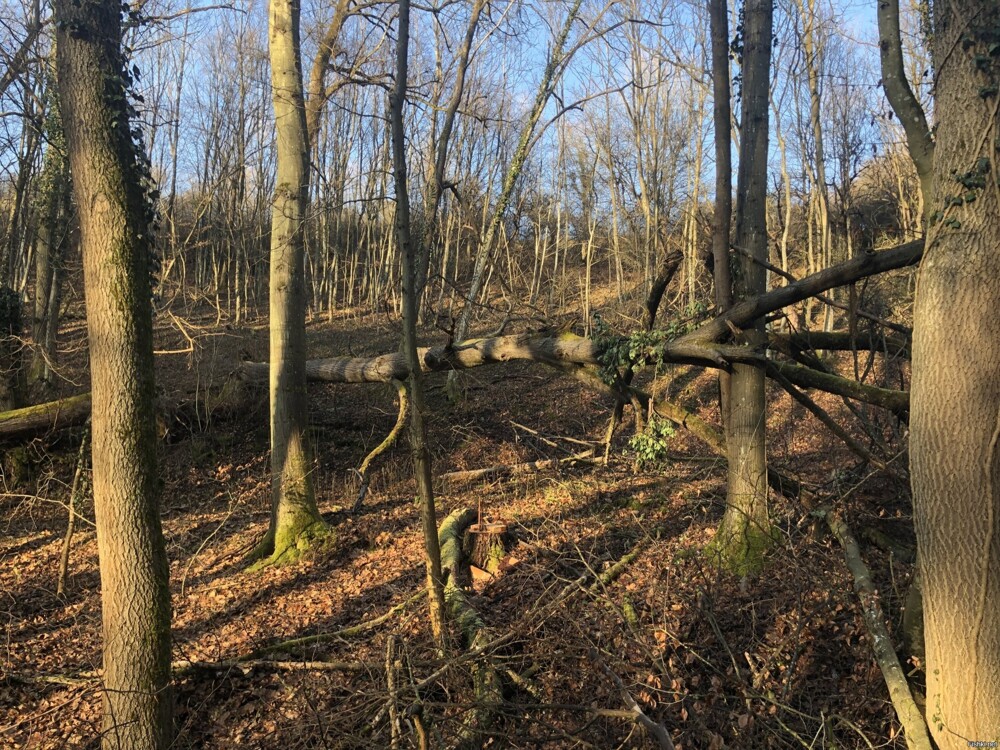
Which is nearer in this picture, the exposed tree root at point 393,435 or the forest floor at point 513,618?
the forest floor at point 513,618

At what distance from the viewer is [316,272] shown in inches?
1091

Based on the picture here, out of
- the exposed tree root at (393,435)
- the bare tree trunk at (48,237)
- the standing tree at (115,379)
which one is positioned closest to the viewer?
the standing tree at (115,379)

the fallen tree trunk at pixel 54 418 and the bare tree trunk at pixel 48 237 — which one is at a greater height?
the bare tree trunk at pixel 48 237

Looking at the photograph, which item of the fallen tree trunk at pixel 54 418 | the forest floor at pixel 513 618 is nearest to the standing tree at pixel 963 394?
the forest floor at pixel 513 618

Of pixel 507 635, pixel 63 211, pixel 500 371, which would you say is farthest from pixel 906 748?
pixel 63 211

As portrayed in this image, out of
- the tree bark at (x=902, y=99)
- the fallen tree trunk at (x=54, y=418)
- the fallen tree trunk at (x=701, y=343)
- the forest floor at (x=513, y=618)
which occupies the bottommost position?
the forest floor at (x=513, y=618)

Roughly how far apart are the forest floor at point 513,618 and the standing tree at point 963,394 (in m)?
0.72

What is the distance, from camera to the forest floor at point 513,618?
431cm

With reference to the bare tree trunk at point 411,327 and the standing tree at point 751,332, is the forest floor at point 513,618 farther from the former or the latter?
the bare tree trunk at point 411,327

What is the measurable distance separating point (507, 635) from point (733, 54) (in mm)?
5839

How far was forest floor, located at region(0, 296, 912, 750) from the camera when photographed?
4312mm

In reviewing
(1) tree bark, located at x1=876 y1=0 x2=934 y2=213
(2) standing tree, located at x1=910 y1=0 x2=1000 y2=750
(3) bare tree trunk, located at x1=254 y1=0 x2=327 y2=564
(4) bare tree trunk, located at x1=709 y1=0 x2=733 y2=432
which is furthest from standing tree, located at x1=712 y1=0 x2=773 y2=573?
(3) bare tree trunk, located at x1=254 y1=0 x2=327 y2=564

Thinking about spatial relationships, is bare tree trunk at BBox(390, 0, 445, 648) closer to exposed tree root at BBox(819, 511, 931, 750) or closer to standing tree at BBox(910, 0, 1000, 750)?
exposed tree root at BBox(819, 511, 931, 750)

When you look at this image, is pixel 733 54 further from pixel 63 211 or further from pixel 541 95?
pixel 63 211
